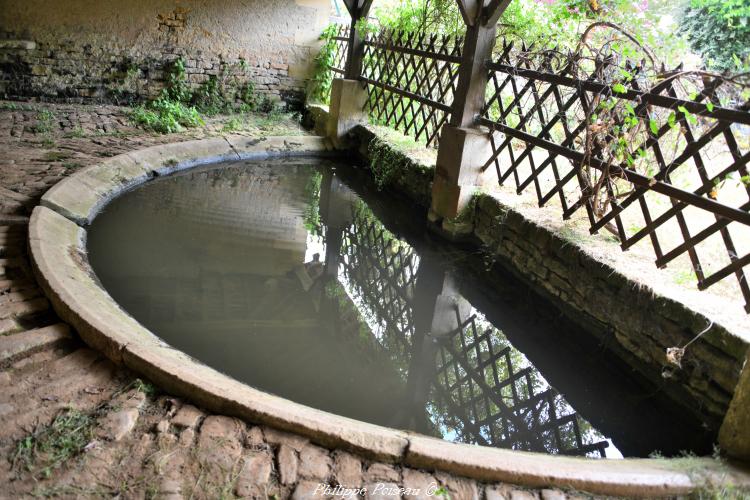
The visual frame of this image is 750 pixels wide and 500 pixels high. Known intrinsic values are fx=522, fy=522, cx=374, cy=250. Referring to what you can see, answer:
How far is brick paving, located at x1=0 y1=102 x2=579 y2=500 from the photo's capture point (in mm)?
1896

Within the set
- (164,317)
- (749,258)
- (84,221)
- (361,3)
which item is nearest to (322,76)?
(361,3)

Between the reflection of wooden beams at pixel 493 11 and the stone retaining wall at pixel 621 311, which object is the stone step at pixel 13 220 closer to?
the stone retaining wall at pixel 621 311

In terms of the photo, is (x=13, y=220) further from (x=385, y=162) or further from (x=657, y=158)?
(x=657, y=158)

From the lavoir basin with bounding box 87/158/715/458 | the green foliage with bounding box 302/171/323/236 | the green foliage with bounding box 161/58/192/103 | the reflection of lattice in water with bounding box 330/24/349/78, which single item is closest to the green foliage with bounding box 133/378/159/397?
the lavoir basin with bounding box 87/158/715/458

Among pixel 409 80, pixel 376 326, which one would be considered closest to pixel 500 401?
pixel 376 326

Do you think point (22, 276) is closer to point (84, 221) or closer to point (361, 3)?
point (84, 221)

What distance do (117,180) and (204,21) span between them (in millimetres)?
4451

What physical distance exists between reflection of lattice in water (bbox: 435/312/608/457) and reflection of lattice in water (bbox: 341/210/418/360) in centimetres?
36

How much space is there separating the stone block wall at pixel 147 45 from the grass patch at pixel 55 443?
739 cm

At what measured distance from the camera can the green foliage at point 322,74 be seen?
9727 mm

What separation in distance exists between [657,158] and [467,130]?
1.94m

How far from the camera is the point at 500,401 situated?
3.11 m

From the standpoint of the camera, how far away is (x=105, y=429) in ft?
6.97

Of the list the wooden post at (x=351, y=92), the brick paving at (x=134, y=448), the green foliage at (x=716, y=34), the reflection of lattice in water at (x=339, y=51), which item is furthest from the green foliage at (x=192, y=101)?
the green foliage at (x=716, y=34)
